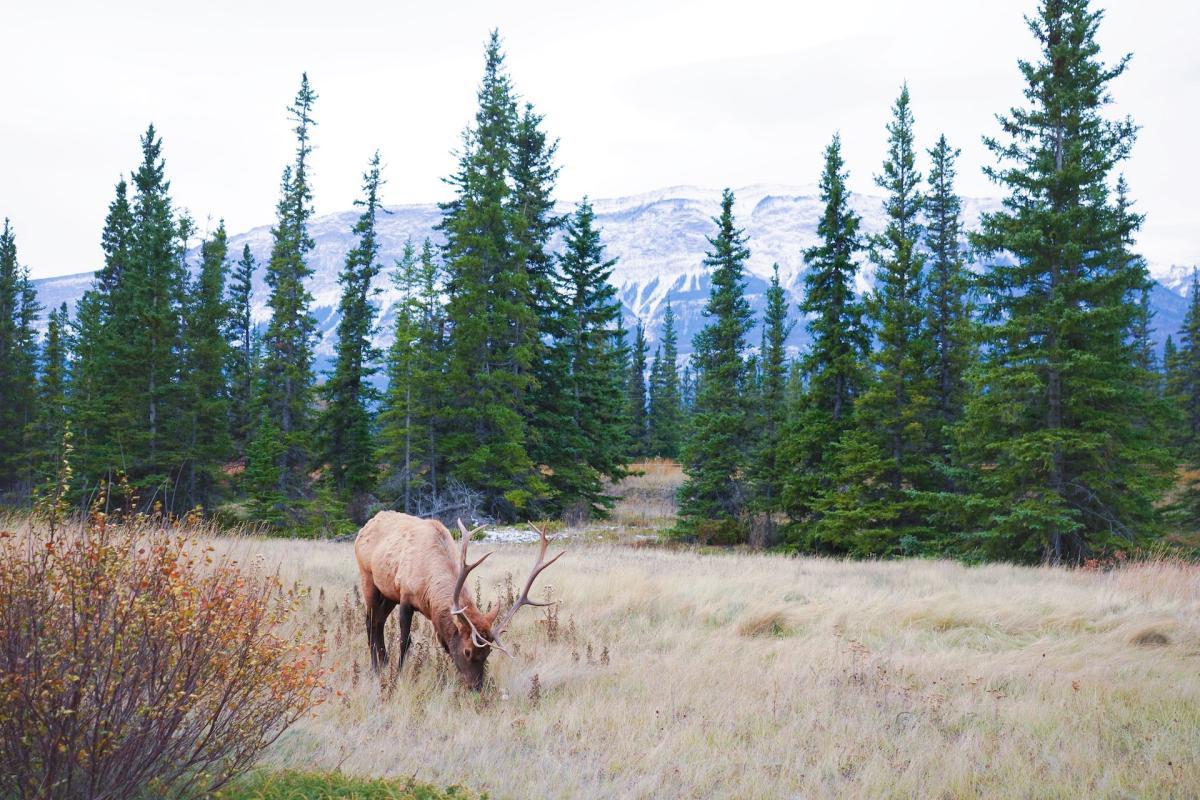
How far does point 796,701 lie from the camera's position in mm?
6145

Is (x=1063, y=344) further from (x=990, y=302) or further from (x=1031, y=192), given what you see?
(x=1031, y=192)

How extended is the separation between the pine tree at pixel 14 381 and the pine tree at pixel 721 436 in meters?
29.5

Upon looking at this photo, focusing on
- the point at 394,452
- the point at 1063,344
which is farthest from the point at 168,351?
the point at 1063,344

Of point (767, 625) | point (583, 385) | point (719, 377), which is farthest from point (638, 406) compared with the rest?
point (767, 625)

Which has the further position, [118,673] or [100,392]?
[100,392]

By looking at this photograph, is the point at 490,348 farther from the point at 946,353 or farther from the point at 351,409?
the point at 946,353

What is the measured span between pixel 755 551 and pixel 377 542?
15550 millimetres

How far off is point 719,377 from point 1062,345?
33.9 ft

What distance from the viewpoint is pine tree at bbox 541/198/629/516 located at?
27797 millimetres

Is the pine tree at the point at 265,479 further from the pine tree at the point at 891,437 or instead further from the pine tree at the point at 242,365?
the pine tree at the point at 891,437

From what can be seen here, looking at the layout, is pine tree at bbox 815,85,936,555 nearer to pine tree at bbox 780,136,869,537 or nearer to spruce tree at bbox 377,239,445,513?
pine tree at bbox 780,136,869,537

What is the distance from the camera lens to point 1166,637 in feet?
27.5

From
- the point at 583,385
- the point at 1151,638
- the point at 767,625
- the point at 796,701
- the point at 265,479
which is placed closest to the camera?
the point at 796,701

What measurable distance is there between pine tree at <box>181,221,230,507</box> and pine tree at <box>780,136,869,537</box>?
19.7 m
